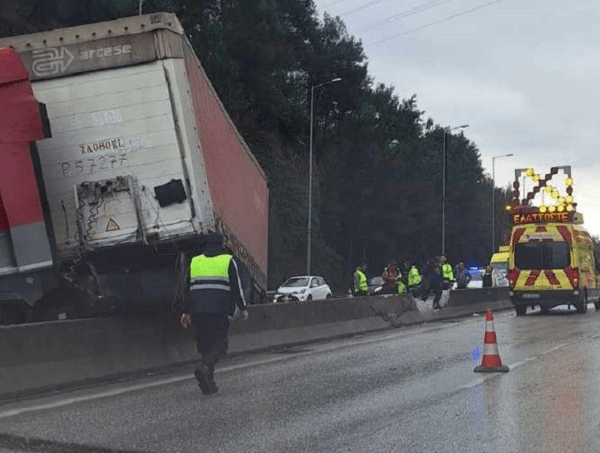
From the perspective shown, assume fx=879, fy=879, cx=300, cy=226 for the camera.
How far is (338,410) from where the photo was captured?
8180 millimetres

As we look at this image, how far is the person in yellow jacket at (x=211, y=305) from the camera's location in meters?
9.14

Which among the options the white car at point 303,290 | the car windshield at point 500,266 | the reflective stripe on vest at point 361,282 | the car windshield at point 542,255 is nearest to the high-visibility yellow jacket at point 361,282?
the reflective stripe on vest at point 361,282

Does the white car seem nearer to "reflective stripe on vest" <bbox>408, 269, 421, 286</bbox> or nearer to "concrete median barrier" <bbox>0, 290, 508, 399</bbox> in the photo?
"reflective stripe on vest" <bbox>408, 269, 421, 286</bbox>

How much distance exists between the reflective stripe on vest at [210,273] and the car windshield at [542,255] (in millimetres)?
16909

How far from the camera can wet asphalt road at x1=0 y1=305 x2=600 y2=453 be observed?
22.1 feet

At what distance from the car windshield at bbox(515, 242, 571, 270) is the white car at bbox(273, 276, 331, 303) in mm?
Answer: 8976

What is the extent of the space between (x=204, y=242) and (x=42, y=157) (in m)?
2.18

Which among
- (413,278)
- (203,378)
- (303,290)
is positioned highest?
(203,378)

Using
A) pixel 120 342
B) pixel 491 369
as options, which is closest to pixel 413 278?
pixel 491 369

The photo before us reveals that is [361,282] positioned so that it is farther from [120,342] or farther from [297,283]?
[120,342]

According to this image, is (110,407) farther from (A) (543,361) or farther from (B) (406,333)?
(B) (406,333)

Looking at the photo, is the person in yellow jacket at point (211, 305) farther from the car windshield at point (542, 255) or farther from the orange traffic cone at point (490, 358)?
the car windshield at point (542, 255)

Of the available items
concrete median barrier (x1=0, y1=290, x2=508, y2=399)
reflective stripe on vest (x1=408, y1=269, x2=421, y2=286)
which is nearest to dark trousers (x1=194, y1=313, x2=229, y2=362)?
concrete median barrier (x1=0, y1=290, x2=508, y2=399)

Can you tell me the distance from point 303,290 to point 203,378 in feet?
75.9
